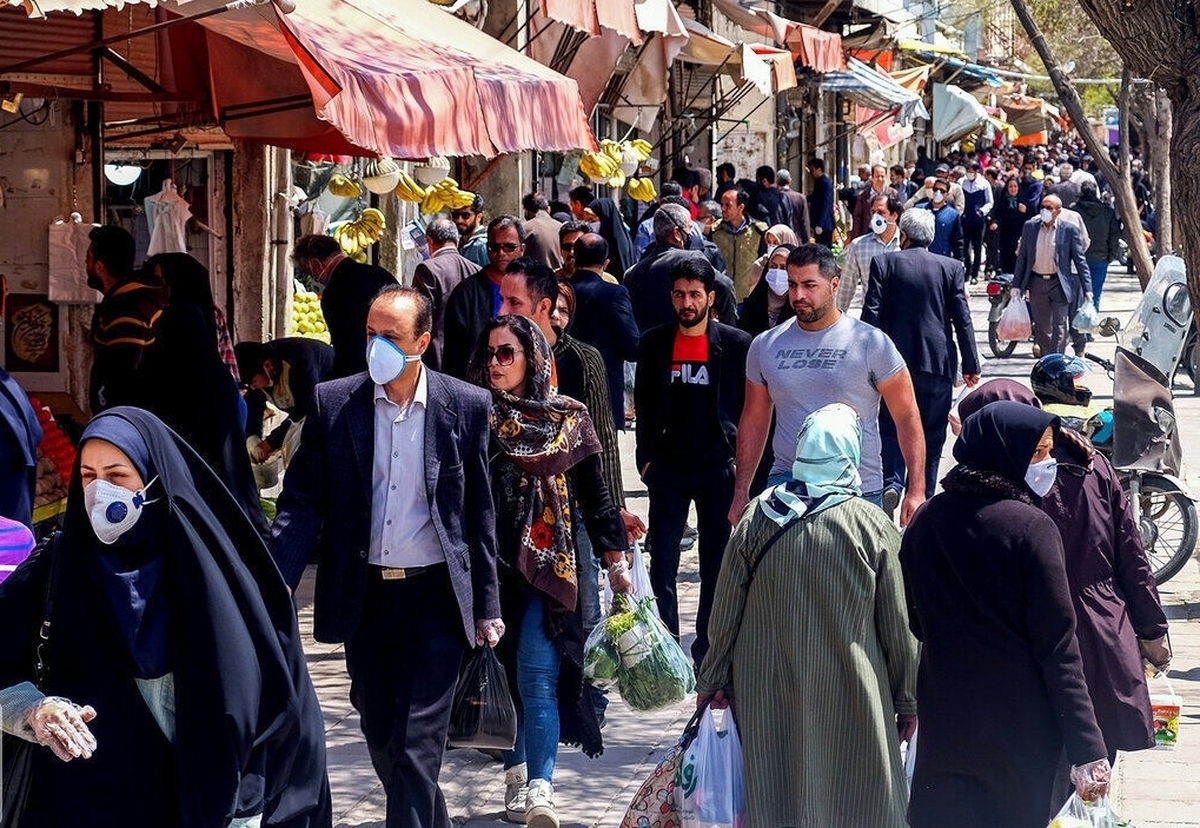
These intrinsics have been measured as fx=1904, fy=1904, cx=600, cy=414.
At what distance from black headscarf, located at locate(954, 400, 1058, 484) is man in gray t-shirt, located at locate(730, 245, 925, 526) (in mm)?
2311

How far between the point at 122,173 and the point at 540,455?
21.0ft

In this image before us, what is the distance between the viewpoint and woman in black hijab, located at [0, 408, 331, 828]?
12.1 ft

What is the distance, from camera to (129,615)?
12.0 ft

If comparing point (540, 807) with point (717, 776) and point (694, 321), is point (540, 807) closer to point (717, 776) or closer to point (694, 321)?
point (717, 776)

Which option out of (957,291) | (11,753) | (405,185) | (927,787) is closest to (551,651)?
(927,787)

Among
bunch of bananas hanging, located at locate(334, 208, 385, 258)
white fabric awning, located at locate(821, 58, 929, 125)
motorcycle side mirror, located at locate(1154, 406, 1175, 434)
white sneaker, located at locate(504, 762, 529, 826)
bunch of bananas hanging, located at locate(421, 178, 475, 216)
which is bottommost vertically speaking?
white sneaker, located at locate(504, 762, 529, 826)

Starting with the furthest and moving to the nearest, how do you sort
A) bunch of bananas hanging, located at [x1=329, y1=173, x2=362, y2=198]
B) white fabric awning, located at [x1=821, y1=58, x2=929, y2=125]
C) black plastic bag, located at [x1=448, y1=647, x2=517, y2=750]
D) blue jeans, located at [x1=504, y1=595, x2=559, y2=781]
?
white fabric awning, located at [x1=821, y1=58, x2=929, y2=125], bunch of bananas hanging, located at [x1=329, y1=173, x2=362, y2=198], blue jeans, located at [x1=504, y1=595, x2=559, y2=781], black plastic bag, located at [x1=448, y1=647, x2=517, y2=750]

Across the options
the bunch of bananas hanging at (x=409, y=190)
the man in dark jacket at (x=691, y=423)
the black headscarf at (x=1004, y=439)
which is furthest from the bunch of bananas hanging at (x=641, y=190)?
the black headscarf at (x=1004, y=439)

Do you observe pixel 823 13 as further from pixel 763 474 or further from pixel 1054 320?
pixel 763 474

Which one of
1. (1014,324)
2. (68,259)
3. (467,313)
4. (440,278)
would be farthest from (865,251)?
(68,259)

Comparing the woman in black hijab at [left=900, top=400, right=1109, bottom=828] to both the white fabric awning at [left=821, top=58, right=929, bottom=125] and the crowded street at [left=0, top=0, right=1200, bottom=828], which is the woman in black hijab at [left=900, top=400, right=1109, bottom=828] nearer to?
the crowded street at [left=0, top=0, right=1200, bottom=828]

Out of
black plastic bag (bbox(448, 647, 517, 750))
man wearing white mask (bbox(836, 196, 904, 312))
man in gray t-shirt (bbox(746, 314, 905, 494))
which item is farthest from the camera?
man wearing white mask (bbox(836, 196, 904, 312))

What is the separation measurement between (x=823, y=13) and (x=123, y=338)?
813 inches

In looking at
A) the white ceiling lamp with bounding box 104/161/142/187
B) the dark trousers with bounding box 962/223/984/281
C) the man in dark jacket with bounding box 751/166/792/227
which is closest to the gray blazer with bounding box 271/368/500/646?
the white ceiling lamp with bounding box 104/161/142/187
